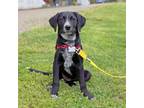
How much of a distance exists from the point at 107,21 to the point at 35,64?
2.17 ft

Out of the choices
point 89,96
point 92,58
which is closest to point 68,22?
point 89,96

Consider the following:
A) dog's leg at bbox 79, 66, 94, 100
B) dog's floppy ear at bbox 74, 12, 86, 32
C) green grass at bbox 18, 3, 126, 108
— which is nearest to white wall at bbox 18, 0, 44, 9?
green grass at bbox 18, 3, 126, 108

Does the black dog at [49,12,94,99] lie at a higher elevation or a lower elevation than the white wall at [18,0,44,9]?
lower

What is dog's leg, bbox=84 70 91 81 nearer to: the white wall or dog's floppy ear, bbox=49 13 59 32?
dog's floppy ear, bbox=49 13 59 32

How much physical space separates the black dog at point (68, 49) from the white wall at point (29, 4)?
0.25 metres

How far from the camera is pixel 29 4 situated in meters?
4.33

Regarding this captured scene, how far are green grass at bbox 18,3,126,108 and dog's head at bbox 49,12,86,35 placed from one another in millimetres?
230

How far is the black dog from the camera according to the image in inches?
159

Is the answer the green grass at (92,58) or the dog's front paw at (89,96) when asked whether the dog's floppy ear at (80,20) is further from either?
the dog's front paw at (89,96)

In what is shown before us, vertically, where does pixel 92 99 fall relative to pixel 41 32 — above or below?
below

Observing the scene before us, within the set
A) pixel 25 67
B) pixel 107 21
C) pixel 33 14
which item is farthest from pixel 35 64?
pixel 107 21

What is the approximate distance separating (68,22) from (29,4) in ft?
1.45
